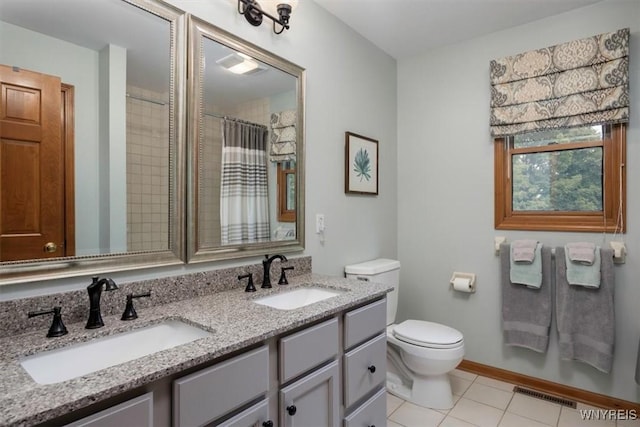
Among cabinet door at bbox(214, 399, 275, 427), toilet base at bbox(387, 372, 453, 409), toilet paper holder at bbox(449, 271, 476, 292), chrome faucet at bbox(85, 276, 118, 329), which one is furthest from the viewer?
toilet paper holder at bbox(449, 271, 476, 292)

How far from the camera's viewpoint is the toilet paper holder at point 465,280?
2.56 m

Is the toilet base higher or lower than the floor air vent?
higher

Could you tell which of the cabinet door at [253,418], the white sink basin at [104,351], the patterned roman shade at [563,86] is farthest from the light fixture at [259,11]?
the cabinet door at [253,418]

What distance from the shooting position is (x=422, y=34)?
2.54 meters

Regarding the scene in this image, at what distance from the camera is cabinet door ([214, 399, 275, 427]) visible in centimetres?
100

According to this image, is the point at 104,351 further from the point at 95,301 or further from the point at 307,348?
the point at 307,348

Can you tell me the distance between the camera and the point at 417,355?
6.88 feet

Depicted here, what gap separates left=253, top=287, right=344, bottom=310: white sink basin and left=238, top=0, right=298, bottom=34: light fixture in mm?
1346

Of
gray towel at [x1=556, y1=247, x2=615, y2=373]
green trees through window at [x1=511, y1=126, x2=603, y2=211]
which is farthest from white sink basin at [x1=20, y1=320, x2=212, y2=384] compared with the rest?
green trees through window at [x1=511, y1=126, x2=603, y2=211]

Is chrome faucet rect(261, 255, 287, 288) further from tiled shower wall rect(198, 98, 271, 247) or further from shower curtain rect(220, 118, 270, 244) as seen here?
tiled shower wall rect(198, 98, 271, 247)

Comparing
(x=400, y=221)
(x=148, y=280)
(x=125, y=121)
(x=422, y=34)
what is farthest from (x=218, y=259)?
(x=422, y=34)

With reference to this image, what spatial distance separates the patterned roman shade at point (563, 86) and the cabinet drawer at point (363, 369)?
69.3 inches

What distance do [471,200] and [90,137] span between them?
2.41 metres

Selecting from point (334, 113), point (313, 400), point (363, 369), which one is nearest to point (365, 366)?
point (363, 369)
